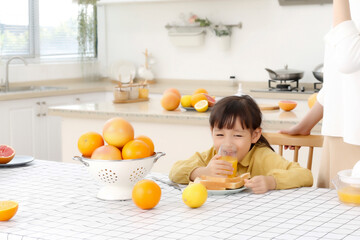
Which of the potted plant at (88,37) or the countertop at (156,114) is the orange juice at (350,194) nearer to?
the countertop at (156,114)

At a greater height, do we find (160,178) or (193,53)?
(193,53)

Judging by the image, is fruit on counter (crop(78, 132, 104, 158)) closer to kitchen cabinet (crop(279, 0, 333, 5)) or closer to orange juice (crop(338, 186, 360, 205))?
orange juice (crop(338, 186, 360, 205))

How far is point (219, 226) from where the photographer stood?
1.43 metres

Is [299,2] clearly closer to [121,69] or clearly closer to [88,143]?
[121,69]

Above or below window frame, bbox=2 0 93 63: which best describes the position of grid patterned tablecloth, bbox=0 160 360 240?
below

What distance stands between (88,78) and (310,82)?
2184 millimetres

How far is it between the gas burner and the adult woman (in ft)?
8.93

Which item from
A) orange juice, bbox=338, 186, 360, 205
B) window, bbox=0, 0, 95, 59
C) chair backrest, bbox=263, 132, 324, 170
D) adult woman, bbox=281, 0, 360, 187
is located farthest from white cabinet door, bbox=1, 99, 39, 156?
orange juice, bbox=338, 186, 360, 205

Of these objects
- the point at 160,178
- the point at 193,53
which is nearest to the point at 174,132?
the point at 160,178

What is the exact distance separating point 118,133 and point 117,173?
11 centimetres

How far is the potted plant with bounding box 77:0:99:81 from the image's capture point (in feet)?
19.8

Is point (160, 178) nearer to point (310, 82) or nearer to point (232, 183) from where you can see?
point (232, 183)

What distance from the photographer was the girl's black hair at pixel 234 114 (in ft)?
6.45

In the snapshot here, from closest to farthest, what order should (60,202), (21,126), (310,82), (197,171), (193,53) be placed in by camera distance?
1. (60,202)
2. (197,171)
3. (21,126)
4. (310,82)
5. (193,53)
